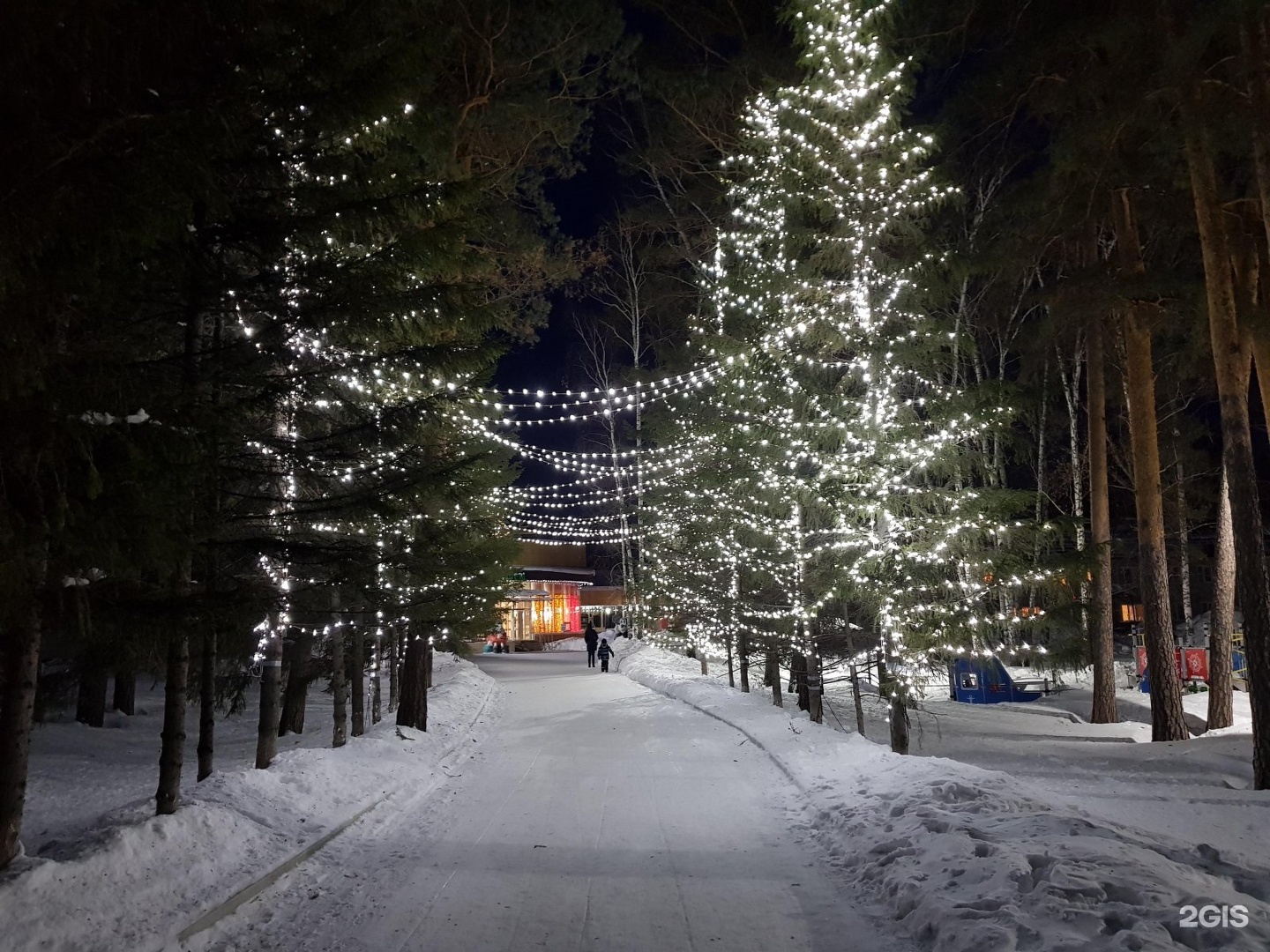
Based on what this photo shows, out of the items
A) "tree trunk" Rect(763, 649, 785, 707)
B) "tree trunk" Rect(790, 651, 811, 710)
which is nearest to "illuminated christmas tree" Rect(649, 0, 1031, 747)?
"tree trunk" Rect(763, 649, 785, 707)

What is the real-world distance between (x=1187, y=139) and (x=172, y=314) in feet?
40.2

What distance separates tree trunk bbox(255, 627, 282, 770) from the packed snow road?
211cm

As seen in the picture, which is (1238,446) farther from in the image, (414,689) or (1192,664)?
(1192,664)

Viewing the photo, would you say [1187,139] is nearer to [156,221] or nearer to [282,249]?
[282,249]

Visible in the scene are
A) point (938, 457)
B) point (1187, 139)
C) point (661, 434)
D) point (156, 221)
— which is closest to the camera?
point (156, 221)

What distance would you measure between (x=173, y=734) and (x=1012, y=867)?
6.54 meters

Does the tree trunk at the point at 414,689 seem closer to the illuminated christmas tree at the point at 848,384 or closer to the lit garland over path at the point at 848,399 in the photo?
the lit garland over path at the point at 848,399

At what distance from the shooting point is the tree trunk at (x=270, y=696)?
9656 mm

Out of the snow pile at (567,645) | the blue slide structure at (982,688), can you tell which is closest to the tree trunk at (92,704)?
the blue slide structure at (982,688)

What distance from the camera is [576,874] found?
610cm

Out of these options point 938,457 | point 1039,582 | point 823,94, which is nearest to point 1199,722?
point 1039,582

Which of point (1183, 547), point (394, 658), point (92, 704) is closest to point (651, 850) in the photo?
point (394, 658)

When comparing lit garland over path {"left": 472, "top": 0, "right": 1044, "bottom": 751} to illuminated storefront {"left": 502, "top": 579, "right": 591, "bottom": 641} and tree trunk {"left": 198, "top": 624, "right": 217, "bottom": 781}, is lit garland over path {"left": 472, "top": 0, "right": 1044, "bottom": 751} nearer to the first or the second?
tree trunk {"left": 198, "top": 624, "right": 217, "bottom": 781}

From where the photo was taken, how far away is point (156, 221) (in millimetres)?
4410
